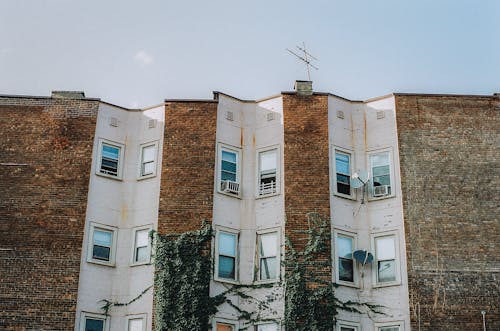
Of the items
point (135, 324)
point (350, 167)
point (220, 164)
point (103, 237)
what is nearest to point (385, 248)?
point (350, 167)

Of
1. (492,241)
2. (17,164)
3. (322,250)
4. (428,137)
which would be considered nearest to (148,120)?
(17,164)

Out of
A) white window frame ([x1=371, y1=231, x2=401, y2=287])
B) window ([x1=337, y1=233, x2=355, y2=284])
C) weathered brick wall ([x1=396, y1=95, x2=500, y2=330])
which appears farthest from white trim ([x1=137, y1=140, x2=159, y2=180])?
weathered brick wall ([x1=396, y1=95, x2=500, y2=330])

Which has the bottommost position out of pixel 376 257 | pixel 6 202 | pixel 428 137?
pixel 376 257

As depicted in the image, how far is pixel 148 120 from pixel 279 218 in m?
6.27

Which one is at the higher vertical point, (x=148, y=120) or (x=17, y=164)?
(x=148, y=120)

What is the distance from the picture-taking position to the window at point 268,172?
27.6 meters

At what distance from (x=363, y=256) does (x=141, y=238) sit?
24.9 ft

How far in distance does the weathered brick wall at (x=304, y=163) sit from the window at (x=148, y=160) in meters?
4.72

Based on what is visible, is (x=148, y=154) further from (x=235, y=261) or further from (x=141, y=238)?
(x=235, y=261)

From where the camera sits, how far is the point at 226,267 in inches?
1044

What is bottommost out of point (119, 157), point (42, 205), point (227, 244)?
point (227, 244)

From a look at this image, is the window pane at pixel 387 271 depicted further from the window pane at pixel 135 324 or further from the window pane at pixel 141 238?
the window pane at pixel 135 324

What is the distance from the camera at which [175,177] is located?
27.2m

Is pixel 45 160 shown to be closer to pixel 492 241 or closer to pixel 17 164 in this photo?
pixel 17 164
